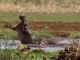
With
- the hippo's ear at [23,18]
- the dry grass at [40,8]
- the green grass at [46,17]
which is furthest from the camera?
the dry grass at [40,8]

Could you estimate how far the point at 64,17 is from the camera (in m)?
40.8

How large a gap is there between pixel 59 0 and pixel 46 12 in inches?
318

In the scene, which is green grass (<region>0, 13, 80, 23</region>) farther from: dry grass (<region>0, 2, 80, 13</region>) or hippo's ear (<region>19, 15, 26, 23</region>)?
hippo's ear (<region>19, 15, 26, 23</region>)

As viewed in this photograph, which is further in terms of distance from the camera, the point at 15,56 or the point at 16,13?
the point at 16,13

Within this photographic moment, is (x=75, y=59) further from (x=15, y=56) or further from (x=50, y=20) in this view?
(x=50, y=20)

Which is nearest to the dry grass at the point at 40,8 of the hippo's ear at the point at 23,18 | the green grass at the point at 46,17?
the green grass at the point at 46,17

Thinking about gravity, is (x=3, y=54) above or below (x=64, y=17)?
above

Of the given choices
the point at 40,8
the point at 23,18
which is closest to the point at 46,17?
the point at 40,8

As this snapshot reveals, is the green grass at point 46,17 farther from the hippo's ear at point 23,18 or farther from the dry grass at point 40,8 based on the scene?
the hippo's ear at point 23,18

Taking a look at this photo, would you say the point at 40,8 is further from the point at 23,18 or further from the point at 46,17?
the point at 23,18

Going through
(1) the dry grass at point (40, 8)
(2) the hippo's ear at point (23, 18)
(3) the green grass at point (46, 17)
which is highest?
(2) the hippo's ear at point (23, 18)

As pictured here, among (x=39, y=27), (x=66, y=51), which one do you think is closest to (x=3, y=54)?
(x=66, y=51)

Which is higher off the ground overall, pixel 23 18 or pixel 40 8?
pixel 23 18

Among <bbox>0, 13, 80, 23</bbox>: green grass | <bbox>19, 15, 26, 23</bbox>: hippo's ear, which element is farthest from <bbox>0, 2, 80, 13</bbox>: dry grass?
<bbox>19, 15, 26, 23</bbox>: hippo's ear
